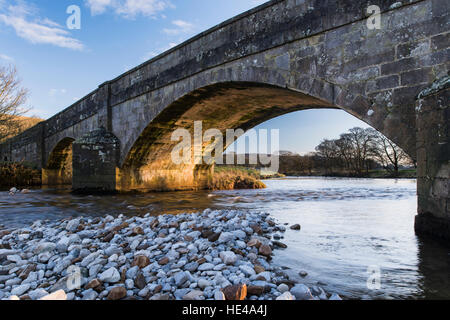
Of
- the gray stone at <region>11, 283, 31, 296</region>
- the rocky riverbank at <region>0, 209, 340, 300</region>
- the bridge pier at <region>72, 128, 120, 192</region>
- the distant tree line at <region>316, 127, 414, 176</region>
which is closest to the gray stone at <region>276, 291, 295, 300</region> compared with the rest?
the rocky riverbank at <region>0, 209, 340, 300</region>

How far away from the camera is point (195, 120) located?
977cm

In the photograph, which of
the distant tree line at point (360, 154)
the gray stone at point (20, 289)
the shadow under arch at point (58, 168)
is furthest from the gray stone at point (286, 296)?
the distant tree line at point (360, 154)

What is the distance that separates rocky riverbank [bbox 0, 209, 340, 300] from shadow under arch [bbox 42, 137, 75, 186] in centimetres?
1710

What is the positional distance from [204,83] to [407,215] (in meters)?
5.20

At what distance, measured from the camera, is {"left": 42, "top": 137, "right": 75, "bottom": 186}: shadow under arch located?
1875 centimetres

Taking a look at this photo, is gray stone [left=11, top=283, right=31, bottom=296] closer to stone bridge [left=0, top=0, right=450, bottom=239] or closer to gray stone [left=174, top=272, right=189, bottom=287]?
gray stone [left=174, top=272, right=189, bottom=287]

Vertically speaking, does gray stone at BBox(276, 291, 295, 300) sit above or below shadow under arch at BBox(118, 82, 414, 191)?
below

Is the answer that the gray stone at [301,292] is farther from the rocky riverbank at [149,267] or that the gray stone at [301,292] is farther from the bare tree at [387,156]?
the bare tree at [387,156]

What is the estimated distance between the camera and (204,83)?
7312mm

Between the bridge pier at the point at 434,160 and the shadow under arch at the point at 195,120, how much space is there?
3296 millimetres

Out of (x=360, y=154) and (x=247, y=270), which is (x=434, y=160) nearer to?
(x=247, y=270)

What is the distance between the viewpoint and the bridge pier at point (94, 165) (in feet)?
34.4
